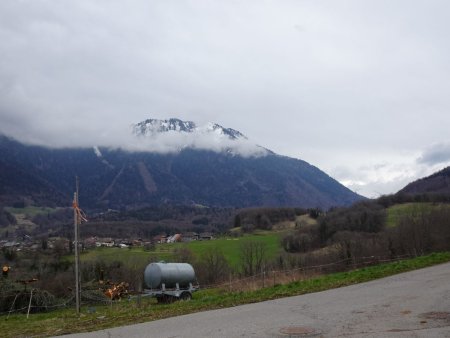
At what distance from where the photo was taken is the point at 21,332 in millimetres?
15695

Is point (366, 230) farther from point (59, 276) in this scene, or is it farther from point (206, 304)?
point (206, 304)

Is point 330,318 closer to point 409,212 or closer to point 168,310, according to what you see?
point 168,310

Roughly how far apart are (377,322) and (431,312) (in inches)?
→ 69.9

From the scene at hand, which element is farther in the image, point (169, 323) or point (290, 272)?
point (290, 272)

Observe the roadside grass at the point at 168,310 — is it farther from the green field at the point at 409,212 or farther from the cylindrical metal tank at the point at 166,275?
the green field at the point at 409,212

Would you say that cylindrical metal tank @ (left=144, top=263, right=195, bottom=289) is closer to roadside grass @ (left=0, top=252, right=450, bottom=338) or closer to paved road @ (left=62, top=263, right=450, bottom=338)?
roadside grass @ (left=0, top=252, right=450, bottom=338)

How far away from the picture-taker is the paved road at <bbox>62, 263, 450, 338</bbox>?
10.9m

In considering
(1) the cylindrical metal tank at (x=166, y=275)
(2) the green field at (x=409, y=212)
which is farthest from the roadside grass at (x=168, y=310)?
(2) the green field at (x=409, y=212)

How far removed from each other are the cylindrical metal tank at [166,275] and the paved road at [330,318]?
12.7 metres

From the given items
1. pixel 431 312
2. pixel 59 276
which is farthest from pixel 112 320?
pixel 59 276

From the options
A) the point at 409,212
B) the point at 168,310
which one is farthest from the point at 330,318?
the point at 409,212

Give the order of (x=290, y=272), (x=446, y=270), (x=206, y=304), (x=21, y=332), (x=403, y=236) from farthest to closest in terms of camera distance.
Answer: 1. (x=403, y=236)
2. (x=290, y=272)
3. (x=446, y=270)
4. (x=206, y=304)
5. (x=21, y=332)

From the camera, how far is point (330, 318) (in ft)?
41.1

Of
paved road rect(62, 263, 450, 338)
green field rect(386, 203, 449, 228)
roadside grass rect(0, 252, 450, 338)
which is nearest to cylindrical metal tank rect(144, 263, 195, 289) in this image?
roadside grass rect(0, 252, 450, 338)
